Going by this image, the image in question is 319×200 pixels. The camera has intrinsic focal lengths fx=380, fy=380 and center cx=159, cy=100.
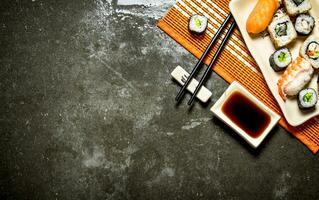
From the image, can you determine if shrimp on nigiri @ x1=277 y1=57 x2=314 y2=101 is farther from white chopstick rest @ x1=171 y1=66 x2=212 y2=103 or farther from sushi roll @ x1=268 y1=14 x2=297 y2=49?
white chopstick rest @ x1=171 y1=66 x2=212 y2=103

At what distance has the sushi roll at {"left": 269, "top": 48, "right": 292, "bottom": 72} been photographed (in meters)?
3.01

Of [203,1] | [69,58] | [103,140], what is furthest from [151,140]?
[203,1]

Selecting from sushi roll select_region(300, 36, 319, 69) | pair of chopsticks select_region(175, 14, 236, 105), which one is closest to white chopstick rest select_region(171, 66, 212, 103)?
pair of chopsticks select_region(175, 14, 236, 105)

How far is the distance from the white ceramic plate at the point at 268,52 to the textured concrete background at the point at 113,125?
225 mm

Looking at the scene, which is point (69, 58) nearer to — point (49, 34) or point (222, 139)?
point (49, 34)

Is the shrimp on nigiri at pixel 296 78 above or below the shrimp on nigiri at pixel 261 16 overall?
below

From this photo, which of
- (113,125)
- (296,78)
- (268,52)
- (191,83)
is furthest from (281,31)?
(113,125)

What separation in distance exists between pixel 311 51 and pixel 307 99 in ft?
1.27

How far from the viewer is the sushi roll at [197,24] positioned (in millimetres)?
3152

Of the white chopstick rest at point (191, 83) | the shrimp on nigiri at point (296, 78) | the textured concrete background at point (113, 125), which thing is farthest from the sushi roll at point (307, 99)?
the white chopstick rest at point (191, 83)

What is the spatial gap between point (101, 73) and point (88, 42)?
30 cm

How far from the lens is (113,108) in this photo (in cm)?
325

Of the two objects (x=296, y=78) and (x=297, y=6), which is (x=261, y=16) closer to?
(x=297, y=6)

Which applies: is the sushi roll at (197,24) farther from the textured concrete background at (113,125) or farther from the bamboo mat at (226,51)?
the textured concrete background at (113,125)
